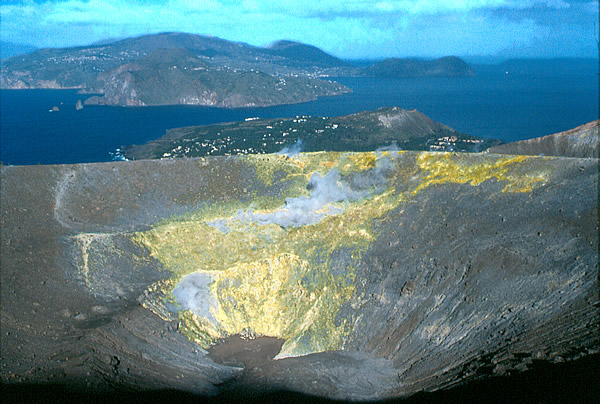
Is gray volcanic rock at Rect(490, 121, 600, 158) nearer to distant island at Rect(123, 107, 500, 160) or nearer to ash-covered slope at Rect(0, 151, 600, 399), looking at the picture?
ash-covered slope at Rect(0, 151, 600, 399)

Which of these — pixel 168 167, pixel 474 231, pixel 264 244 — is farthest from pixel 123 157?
pixel 474 231

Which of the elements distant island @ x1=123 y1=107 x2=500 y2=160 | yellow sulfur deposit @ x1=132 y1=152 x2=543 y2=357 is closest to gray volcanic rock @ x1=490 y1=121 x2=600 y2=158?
yellow sulfur deposit @ x1=132 y1=152 x2=543 y2=357

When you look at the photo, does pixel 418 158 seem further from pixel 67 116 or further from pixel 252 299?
pixel 67 116

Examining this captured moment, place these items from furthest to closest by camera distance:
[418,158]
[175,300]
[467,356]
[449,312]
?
[418,158] → [175,300] → [449,312] → [467,356]

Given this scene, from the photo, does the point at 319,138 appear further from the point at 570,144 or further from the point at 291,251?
the point at 291,251

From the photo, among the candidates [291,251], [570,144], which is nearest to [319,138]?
[570,144]
